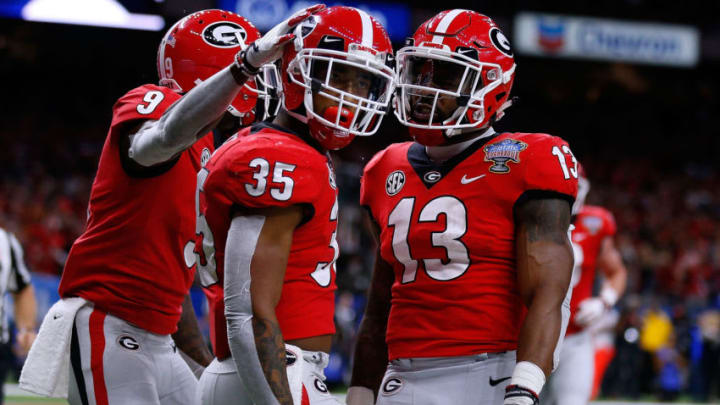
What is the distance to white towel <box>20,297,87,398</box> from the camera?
107 inches

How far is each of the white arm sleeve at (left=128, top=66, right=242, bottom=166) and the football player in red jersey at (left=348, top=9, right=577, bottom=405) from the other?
531 millimetres

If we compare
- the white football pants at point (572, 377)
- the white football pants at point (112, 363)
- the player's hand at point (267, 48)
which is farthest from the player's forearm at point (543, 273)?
the white football pants at point (572, 377)

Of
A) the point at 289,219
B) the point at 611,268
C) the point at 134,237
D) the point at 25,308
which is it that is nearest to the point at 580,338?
the point at 611,268

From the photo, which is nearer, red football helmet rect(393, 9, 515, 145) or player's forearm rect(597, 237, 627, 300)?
red football helmet rect(393, 9, 515, 145)

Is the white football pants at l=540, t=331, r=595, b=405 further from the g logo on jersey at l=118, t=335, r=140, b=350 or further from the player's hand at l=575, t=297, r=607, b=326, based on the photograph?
the g logo on jersey at l=118, t=335, r=140, b=350

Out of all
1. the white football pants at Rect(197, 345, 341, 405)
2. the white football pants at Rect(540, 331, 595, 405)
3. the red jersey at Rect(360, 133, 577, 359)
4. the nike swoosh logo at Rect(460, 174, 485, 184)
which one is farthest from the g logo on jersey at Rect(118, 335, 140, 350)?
the white football pants at Rect(540, 331, 595, 405)

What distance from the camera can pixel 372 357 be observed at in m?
2.71

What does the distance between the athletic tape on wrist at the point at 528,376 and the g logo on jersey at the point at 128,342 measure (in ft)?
3.72

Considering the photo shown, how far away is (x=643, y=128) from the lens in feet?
66.4

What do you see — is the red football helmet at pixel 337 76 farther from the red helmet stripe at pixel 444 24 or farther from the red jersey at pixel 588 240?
the red jersey at pixel 588 240

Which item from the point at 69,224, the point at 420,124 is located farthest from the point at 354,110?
the point at 69,224

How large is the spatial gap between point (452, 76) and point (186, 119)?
73 cm

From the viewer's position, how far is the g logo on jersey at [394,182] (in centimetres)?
257

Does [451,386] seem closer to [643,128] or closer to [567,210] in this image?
[567,210]
